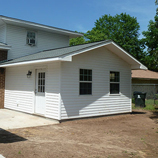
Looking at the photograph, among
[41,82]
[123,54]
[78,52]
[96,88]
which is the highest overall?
[123,54]

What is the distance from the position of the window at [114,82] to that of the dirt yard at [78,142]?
3016 mm

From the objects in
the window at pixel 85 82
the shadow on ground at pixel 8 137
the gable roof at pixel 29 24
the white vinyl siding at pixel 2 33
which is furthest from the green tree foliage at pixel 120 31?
the shadow on ground at pixel 8 137

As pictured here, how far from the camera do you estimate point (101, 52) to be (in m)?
10.6

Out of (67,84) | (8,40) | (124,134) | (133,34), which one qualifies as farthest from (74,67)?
(133,34)

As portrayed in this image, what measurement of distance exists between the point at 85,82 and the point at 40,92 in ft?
7.28

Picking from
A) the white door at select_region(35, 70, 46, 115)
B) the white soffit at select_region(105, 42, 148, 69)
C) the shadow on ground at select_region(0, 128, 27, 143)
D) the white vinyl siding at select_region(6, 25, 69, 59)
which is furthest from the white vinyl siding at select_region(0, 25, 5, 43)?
the shadow on ground at select_region(0, 128, 27, 143)

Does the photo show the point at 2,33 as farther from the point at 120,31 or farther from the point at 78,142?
the point at 120,31

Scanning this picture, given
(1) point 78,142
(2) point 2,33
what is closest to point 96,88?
(1) point 78,142

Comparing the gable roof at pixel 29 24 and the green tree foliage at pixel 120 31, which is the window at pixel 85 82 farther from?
the green tree foliage at pixel 120 31

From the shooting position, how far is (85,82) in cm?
990

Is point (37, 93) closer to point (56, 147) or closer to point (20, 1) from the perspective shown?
point (56, 147)

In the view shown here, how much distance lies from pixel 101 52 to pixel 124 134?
4.71 metres

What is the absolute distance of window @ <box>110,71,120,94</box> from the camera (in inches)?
437

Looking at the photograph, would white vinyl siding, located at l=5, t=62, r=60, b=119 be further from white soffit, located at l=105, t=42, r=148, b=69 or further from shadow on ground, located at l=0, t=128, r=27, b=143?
white soffit, located at l=105, t=42, r=148, b=69
